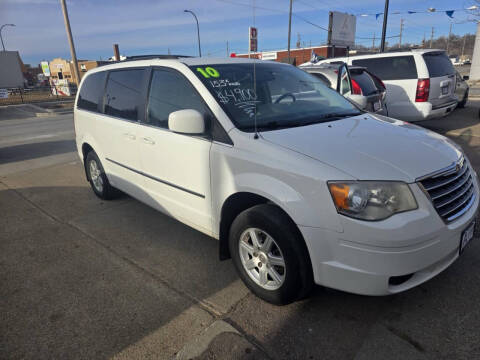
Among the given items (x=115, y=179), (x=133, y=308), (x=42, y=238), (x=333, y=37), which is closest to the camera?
(x=133, y=308)

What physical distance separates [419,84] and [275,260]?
22.0 feet

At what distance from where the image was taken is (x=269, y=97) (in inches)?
120

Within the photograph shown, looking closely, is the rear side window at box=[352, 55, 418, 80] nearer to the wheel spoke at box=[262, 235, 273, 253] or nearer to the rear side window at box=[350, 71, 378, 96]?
the rear side window at box=[350, 71, 378, 96]

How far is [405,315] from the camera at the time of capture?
92.1 inches

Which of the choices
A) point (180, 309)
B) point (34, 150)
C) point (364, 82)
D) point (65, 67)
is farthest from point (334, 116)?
point (65, 67)

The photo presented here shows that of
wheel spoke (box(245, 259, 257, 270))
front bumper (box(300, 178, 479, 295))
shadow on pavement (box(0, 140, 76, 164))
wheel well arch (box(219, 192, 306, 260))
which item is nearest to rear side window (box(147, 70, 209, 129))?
wheel well arch (box(219, 192, 306, 260))

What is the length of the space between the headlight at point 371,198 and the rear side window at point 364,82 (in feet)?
17.8

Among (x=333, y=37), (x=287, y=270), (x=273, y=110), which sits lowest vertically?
(x=287, y=270)

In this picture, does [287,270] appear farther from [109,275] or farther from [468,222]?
[109,275]

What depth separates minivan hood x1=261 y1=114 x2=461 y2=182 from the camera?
2102mm

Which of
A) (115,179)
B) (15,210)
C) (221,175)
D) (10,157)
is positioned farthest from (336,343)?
(10,157)

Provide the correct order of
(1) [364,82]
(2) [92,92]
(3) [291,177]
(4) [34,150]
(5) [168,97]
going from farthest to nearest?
(4) [34,150], (1) [364,82], (2) [92,92], (5) [168,97], (3) [291,177]

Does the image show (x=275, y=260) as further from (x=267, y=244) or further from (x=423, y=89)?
(x=423, y=89)

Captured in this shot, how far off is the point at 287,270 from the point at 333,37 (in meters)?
45.3
